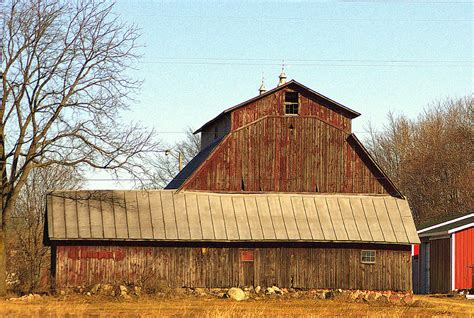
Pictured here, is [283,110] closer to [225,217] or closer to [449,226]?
[225,217]

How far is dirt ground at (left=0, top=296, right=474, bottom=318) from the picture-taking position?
3200 cm

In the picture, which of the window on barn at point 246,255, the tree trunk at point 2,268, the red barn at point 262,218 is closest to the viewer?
the tree trunk at point 2,268

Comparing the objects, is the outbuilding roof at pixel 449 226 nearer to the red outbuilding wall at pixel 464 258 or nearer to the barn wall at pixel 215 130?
the red outbuilding wall at pixel 464 258

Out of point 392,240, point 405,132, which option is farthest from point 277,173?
point 405,132

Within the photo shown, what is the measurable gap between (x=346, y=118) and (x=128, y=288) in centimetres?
1265

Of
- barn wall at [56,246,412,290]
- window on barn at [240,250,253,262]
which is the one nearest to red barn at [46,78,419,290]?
barn wall at [56,246,412,290]

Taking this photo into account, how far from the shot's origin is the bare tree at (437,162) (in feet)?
253

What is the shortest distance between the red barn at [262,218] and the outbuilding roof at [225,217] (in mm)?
51

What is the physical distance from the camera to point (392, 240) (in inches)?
1692

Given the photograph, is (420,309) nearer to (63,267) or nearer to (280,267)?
(280,267)

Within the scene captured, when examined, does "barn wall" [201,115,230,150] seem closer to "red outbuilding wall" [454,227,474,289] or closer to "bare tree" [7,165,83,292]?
"bare tree" [7,165,83,292]

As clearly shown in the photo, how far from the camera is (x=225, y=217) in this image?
43.0 m

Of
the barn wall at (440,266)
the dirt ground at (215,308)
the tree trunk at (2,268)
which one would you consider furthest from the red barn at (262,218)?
the barn wall at (440,266)

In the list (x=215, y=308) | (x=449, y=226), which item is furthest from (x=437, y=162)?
(x=215, y=308)
